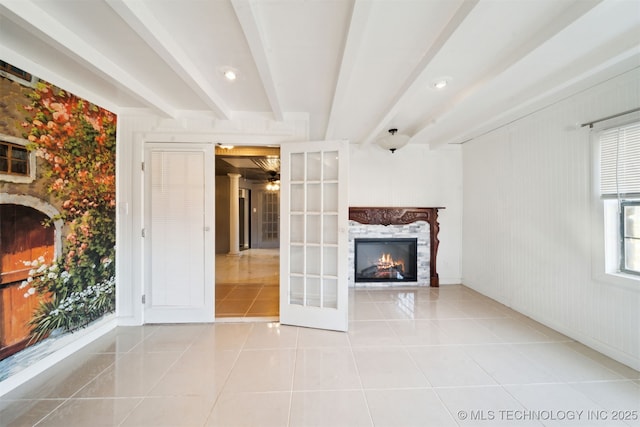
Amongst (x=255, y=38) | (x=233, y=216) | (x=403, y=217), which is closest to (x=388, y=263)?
(x=403, y=217)

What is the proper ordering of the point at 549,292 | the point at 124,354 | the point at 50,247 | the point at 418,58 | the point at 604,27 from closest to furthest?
1. the point at 604,27
2. the point at 418,58
3. the point at 50,247
4. the point at 124,354
5. the point at 549,292

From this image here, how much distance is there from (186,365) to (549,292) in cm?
371

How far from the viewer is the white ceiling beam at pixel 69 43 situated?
1.40 m

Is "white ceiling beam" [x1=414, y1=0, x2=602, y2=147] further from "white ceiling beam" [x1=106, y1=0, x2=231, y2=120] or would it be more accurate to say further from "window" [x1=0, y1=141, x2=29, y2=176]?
"window" [x1=0, y1=141, x2=29, y2=176]

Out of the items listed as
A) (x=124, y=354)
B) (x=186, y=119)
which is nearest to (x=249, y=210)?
(x=186, y=119)

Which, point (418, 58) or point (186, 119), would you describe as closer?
point (418, 58)

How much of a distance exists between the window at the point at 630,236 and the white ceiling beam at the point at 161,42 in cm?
380

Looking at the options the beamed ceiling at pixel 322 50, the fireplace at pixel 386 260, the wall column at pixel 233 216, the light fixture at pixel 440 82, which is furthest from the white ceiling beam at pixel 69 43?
the wall column at pixel 233 216

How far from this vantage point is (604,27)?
1509mm

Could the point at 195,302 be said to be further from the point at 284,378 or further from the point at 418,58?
the point at 418,58

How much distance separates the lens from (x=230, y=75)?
209 centimetres

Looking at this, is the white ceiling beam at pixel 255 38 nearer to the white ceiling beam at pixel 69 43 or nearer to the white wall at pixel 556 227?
the white ceiling beam at pixel 69 43

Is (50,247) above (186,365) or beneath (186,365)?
above

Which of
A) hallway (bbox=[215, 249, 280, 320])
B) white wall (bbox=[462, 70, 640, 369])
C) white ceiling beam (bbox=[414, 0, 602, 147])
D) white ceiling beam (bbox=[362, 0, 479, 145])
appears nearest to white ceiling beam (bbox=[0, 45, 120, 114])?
hallway (bbox=[215, 249, 280, 320])
